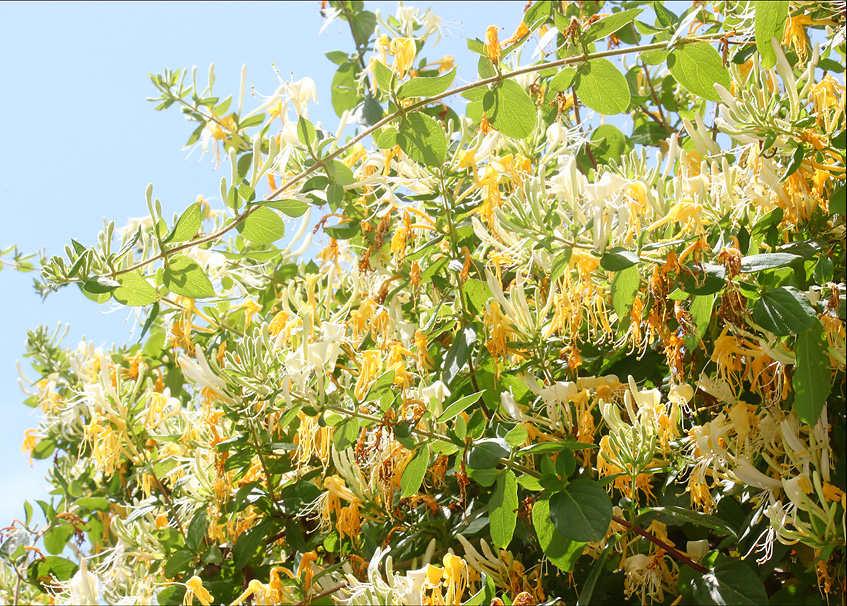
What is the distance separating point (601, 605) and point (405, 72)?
1.14 meters

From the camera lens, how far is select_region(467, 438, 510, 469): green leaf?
1174 millimetres

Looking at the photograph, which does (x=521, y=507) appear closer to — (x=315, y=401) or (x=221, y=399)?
(x=315, y=401)

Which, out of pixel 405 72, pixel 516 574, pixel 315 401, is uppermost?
pixel 405 72

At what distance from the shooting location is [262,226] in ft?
4.40

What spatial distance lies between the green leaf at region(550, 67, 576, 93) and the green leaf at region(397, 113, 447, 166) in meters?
0.26

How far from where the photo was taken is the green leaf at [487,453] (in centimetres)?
117

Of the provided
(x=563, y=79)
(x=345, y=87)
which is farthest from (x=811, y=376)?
(x=345, y=87)

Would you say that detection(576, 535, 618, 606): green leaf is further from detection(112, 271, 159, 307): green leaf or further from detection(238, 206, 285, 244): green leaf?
detection(112, 271, 159, 307): green leaf

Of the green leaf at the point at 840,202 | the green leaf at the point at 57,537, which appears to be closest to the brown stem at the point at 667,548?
the green leaf at the point at 840,202

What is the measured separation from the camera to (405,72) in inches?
55.8

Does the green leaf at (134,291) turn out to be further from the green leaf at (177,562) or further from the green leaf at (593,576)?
the green leaf at (593,576)

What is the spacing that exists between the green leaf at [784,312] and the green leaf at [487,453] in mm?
452

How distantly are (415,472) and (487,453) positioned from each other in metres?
0.15

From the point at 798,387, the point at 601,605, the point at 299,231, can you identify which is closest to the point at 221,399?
the point at 299,231
